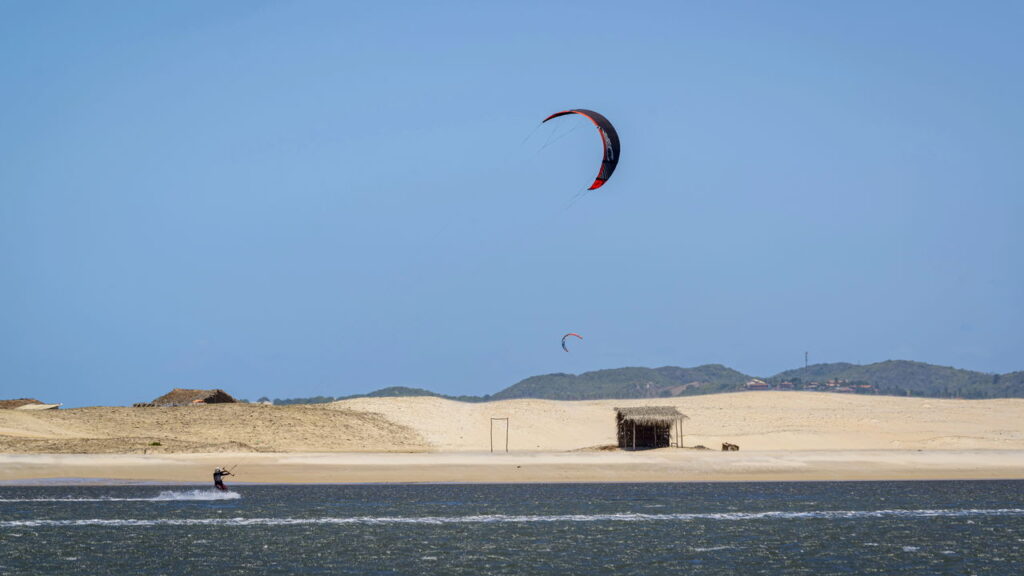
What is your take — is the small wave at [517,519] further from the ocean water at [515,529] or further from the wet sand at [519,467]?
the wet sand at [519,467]

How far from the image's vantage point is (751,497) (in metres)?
40.8

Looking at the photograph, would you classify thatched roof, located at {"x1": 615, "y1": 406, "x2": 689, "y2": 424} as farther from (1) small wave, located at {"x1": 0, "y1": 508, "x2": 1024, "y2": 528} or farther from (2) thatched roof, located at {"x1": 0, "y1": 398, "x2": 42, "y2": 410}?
(2) thatched roof, located at {"x1": 0, "y1": 398, "x2": 42, "y2": 410}

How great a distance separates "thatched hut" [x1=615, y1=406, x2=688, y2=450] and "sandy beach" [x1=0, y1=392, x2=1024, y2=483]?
1.01 m

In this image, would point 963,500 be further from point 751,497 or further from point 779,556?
point 779,556

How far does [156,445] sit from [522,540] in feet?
91.3

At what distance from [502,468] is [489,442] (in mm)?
11440

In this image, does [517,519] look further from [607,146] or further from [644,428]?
[644,428]

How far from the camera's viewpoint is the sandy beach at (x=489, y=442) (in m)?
46.7

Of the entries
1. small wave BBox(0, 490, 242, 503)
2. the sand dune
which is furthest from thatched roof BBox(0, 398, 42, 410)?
→ small wave BBox(0, 490, 242, 503)

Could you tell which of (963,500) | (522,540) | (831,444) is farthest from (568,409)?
(522,540)

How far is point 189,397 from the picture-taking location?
66625 millimetres

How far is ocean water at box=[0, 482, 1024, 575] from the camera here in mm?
26031

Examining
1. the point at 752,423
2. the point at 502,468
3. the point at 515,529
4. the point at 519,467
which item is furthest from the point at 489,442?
the point at 515,529

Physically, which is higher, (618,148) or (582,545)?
(618,148)
